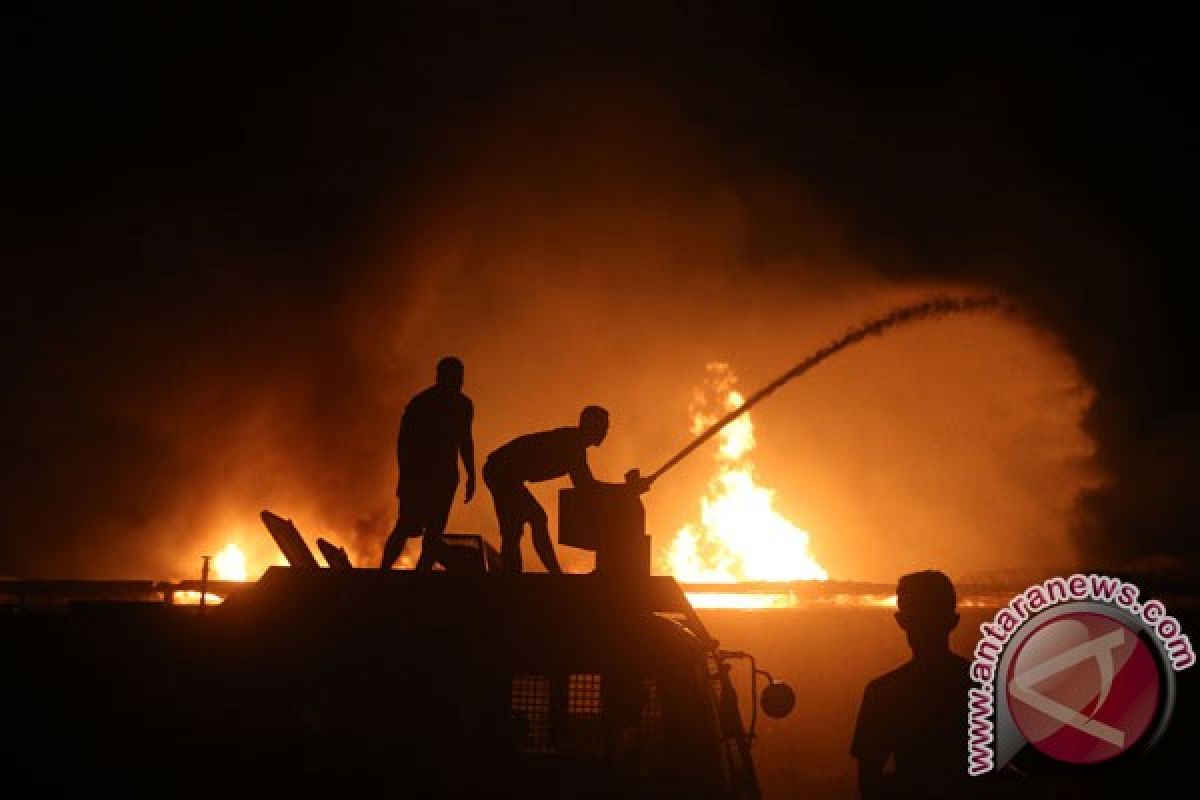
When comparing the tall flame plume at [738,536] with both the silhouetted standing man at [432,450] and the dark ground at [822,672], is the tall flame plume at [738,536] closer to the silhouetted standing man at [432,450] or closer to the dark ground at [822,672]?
the dark ground at [822,672]

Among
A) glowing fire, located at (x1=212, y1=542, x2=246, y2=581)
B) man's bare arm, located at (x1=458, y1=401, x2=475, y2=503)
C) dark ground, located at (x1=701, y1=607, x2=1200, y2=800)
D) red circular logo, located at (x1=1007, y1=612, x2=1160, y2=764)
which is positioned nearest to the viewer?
red circular logo, located at (x1=1007, y1=612, x2=1160, y2=764)

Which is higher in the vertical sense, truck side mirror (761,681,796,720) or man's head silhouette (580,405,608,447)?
man's head silhouette (580,405,608,447)

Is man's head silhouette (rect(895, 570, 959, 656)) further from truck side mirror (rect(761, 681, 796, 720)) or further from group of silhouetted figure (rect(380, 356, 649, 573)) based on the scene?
group of silhouetted figure (rect(380, 356, 649, 573))

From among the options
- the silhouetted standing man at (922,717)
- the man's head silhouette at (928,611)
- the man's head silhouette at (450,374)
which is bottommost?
the silhouetted standing man at (922,717)

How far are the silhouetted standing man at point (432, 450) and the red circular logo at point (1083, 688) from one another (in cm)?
469

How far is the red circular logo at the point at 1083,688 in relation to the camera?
452 cm

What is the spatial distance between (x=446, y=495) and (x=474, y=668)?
12.8ft

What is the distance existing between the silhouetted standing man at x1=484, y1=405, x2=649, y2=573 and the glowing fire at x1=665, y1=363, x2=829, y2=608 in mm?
12146

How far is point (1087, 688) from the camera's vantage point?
15.6 ft

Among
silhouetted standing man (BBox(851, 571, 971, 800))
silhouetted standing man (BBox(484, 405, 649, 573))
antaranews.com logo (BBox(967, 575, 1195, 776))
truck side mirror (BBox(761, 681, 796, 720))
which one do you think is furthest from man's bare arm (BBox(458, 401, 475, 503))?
silhouetted standing man (BBox(851, 571, 971, 800))

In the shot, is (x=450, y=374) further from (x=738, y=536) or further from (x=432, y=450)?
(x=738, y=536)

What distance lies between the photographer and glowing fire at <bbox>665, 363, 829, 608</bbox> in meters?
22.9

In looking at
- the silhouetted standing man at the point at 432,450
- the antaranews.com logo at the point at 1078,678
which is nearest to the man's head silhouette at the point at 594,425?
the silhouetted standing man at the point at 432,450

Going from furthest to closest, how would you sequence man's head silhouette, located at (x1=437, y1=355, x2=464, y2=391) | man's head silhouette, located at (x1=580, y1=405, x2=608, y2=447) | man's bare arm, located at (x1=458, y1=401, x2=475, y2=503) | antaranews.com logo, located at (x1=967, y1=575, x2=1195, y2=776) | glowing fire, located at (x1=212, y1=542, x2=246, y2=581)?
glowing fire, located at (x1=212, y1=542, x2=246, y2=581) → man's bare arm, located at (x1=458, y1=401, x2=475, y2=503) → man's head silhouette, located at (x1=437, y1=355, x2=464, y2=391) → man's head silhouette, located at (x1=580, y1=405, x2=608, y2=447) → antaranews.com logo, located at (x1=967, y1=575, x2=1195, y2=776)
